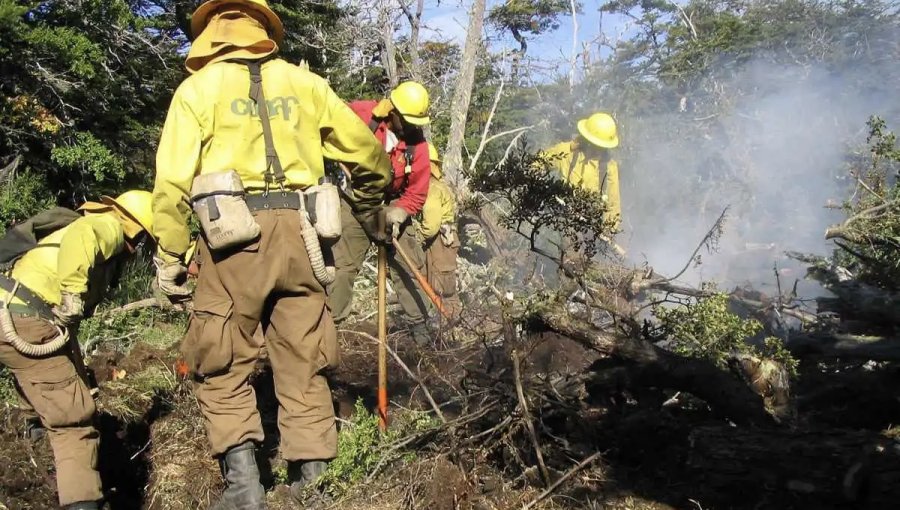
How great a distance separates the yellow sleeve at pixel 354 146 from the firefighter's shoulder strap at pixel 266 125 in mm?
300

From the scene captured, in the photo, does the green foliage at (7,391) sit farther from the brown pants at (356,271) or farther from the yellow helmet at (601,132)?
the yellow helmet at (601,132)

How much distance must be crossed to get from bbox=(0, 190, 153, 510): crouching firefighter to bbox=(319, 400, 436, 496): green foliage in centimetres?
125

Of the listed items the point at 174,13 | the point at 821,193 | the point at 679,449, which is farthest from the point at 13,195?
the point at 821,193

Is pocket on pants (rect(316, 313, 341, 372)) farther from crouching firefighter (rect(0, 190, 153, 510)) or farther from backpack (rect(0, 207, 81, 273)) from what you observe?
backpack (rect(0, 207, 81, 273))

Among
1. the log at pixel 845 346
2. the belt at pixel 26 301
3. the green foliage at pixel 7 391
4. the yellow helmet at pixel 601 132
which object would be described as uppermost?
the yellow helmet at pixel 601 132

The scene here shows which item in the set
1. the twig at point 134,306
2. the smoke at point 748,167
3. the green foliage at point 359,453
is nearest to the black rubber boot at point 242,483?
the green foliage at point 359,453

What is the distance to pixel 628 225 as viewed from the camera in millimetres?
10359

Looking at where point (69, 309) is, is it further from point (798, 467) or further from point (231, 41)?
point (798, 467)

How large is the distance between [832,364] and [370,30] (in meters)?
10.3

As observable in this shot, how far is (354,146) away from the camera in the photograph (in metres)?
3.40

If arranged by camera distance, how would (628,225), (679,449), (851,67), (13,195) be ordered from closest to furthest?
1. (679,449)
2. (13,195)
3. (628,225)
4. (851,67)

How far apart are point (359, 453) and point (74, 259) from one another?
1.74 metres

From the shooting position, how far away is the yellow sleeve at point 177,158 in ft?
9.48

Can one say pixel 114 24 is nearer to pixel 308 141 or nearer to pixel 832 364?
pixel 308 141
